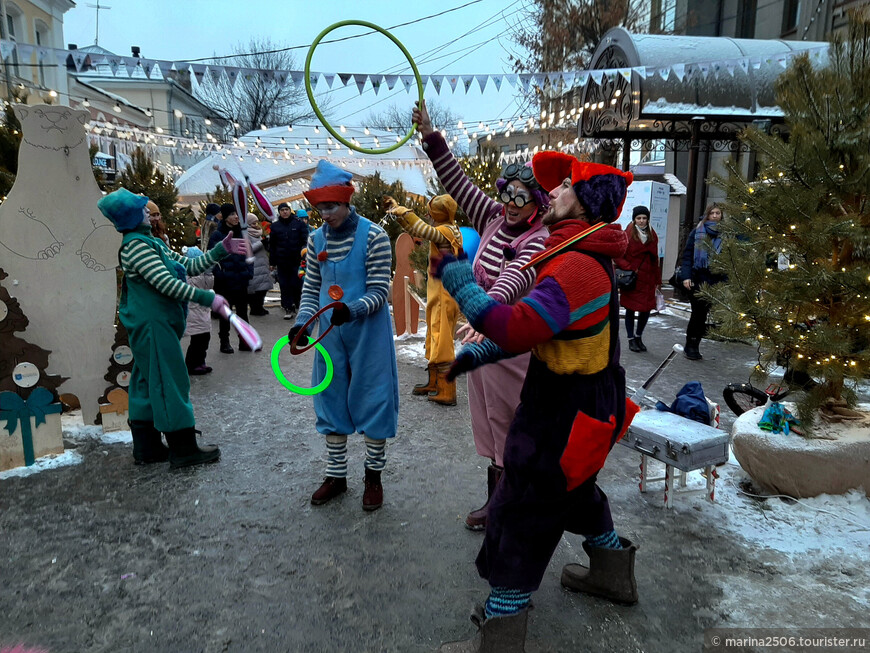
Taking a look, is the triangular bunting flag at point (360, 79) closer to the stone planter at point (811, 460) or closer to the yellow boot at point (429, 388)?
the yellow boot at point (429, 388)

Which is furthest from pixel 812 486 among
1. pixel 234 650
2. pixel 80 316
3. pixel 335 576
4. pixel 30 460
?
pixel 80 316

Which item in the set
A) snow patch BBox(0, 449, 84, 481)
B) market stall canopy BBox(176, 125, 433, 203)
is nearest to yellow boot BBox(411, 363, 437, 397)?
snow patch BBox(0, 449, 84, 481)

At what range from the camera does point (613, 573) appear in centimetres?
252

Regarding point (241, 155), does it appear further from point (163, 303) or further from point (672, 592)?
point (672, 592)

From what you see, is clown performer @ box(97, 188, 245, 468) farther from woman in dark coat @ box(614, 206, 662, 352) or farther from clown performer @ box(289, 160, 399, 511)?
woman in dark coat @ box(614, 206, 662, 352)

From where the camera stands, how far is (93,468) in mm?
4023

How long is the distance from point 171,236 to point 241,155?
10302mm

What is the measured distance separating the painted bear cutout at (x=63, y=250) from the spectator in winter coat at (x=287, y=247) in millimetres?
5229

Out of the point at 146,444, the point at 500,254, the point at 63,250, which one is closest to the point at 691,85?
the point at 500,254

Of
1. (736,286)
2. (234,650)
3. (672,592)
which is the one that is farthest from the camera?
(736,286)

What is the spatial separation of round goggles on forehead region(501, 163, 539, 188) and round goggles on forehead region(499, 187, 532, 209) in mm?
69

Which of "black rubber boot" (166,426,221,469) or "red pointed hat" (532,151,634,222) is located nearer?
"red pointed hat" (532,151,634,222)

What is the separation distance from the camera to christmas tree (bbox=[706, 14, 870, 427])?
3.21 metres

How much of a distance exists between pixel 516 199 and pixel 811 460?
230 cm
